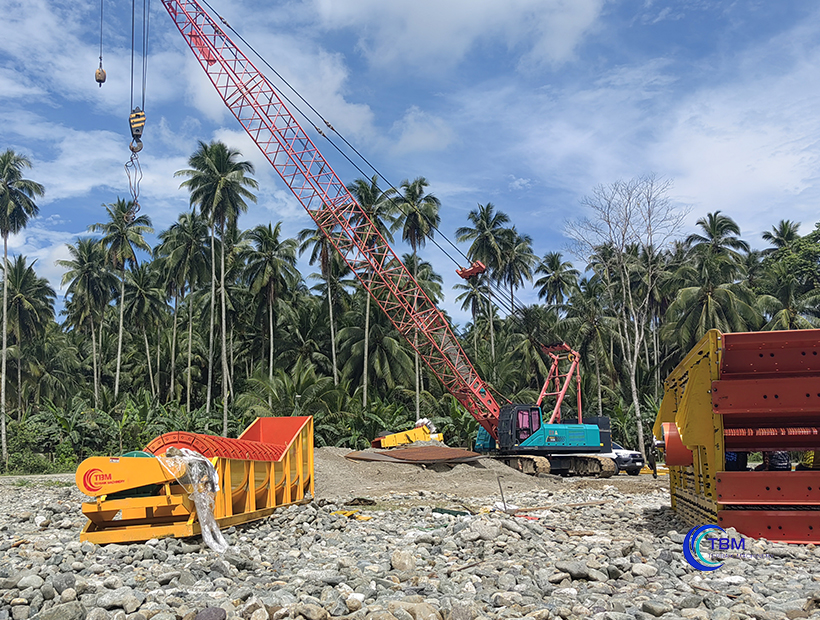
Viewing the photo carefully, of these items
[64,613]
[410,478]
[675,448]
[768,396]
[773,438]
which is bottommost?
[410,478]

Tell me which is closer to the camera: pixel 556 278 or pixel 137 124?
pixel 137 124

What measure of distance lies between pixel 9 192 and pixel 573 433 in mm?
32420

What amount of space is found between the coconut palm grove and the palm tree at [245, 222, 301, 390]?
0.13 metres

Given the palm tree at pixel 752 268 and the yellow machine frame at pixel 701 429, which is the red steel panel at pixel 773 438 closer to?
the yellow machine frame at pixel 701 429

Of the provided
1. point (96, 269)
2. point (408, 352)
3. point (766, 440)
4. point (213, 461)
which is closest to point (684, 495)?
point (766, 440)

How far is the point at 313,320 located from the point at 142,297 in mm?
13252

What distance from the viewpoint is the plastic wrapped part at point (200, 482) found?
28.5ft

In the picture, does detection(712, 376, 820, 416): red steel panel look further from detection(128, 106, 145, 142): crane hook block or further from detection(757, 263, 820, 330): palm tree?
detection(757, 263, 820, 330): palm tree

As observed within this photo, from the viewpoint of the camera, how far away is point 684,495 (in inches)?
389

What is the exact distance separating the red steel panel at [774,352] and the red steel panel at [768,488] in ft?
3.79

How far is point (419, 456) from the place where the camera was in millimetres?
22406

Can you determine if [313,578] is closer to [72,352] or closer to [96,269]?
[96,269]

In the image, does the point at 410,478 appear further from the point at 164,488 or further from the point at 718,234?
the point at 718,234

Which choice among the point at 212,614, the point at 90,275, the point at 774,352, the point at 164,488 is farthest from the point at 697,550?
the point at 90,275
